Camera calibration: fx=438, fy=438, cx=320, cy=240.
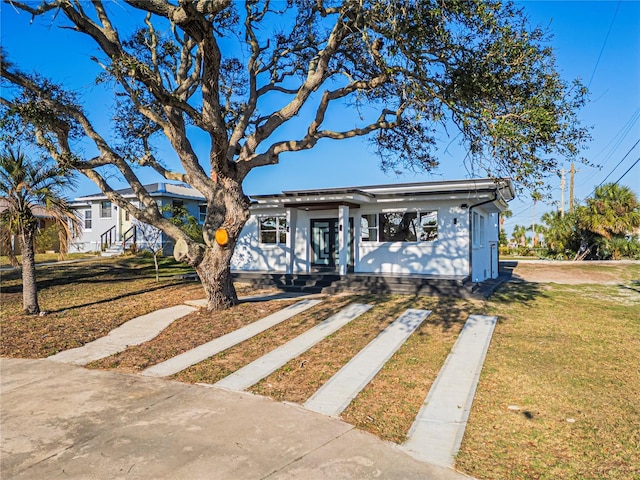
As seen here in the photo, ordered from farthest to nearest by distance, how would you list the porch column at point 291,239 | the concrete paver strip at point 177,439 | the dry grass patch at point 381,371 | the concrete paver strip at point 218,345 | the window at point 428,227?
the porch column at point 291,239 < the window at point 428,227 < the concrete paver strip at point 218,345 < the dry grass patch at point 381,371 < the concrete paver strip at point 177,439

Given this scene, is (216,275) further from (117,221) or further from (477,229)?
(117,221)

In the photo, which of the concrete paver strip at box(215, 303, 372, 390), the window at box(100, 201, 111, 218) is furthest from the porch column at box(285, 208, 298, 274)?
the window at box(100, 201, 111, 218)

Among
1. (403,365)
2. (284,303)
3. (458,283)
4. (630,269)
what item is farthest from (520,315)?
(630,269)

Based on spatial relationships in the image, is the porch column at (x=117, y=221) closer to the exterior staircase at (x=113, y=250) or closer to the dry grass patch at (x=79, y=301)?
the exterior staircase at (x=113, y=250)

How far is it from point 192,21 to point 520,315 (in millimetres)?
8870

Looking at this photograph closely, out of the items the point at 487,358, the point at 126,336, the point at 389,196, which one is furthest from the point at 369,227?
the point at 126,336

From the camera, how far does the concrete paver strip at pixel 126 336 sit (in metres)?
7.35

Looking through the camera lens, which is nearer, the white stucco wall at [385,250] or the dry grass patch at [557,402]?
the dry grass patch at [557,402]

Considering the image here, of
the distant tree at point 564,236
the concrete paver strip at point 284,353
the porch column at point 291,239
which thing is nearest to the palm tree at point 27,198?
the concrete paver strip at point 284,353

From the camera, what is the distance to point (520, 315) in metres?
9.75

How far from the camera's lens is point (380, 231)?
15.1 metres

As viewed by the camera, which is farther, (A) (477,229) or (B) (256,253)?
(B) (256,253)

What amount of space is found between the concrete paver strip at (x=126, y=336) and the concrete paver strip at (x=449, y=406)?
17.7 ft

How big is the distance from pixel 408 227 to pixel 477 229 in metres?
2.47
